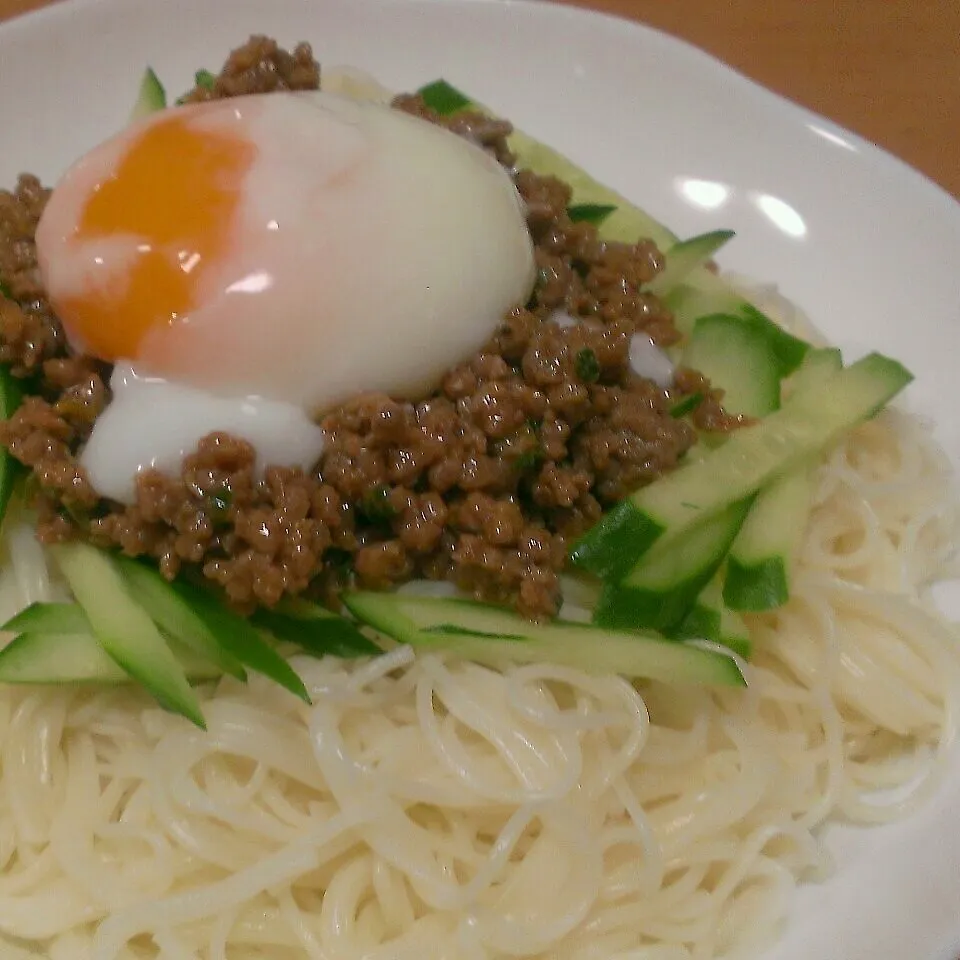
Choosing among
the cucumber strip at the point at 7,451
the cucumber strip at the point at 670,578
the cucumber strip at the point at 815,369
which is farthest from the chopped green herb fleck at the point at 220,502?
the cucumber strip at the point at 815,369

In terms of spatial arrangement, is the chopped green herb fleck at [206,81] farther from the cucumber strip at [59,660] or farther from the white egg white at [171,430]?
the cucumber strip at [59,660]

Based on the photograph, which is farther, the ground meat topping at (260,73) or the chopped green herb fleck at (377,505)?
the ground meat topping at (260,73)

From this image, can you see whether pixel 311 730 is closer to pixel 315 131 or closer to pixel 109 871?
pixel 109 871

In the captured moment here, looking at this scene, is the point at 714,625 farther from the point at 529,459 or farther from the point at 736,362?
the point at 736,362


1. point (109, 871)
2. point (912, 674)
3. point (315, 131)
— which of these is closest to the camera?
point (109, 871)

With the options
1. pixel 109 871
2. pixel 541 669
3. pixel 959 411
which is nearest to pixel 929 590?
pixel 959 411

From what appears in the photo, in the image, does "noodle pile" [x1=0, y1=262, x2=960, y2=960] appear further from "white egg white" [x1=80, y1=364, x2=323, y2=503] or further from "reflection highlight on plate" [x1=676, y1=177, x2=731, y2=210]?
"reflection highlight on plate" [x1=676, y1=177, x2=731, y2=210]
